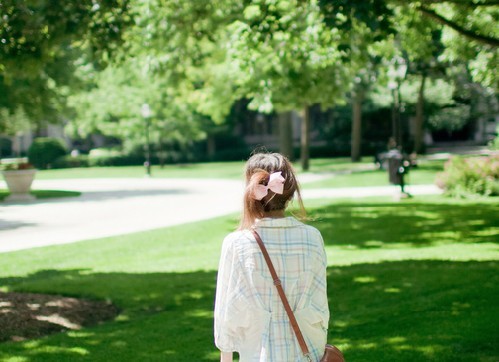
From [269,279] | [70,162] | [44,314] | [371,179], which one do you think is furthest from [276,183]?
[70,162]

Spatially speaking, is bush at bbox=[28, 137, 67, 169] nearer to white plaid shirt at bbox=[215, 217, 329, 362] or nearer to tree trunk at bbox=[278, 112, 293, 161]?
tree trunk at bbox=[278, 112, 293, 161]

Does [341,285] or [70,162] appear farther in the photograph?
[70,162]

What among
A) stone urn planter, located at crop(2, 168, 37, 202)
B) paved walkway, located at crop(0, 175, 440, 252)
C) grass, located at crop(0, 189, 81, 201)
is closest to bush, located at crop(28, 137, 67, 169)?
paved walkway, located at crop(0, 175, 440, 252)

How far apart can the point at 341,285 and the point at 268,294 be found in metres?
6.69

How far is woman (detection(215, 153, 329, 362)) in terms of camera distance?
325 centimetres

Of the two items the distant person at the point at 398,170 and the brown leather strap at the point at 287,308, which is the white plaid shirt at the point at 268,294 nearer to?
the brown leather strap at the point at 287,308

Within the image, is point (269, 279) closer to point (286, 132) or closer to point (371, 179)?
point (371, 179)

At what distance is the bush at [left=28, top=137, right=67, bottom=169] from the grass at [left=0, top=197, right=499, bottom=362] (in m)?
36.8

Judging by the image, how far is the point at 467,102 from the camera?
4600 centimetres

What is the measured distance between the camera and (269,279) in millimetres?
3264

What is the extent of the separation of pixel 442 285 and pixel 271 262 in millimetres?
6556

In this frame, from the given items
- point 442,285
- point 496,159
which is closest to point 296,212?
point 442,285

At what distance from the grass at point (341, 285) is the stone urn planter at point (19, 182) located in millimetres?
9258

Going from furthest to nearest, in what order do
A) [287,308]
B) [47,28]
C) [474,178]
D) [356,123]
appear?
1. [356,123]
2. [474,178]
3. [47,28]
4. [287,308]
